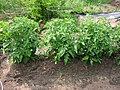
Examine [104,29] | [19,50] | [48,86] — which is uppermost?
[104,29]

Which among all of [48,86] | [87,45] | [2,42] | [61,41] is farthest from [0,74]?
[87,45]

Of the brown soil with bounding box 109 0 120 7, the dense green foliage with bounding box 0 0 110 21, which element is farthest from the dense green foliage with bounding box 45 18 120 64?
the brown soil with bounding box 109 0 120 7

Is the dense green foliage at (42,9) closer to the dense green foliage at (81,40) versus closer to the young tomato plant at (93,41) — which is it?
the dense green foliage at (81,40)

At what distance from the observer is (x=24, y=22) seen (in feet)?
11.9

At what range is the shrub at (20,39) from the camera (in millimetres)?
3571

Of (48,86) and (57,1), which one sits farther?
(57,1)

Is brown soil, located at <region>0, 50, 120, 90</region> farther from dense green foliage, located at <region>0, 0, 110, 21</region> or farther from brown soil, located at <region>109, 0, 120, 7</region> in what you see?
brown soil, located at <region>109, 0, 120, 7</region>

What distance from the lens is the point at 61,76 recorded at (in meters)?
3.56

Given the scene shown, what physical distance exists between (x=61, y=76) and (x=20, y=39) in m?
0.74

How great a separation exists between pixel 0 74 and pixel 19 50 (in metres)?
0.48

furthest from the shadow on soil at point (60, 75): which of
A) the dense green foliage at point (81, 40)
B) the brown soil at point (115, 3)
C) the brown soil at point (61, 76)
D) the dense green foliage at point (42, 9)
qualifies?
the brown soil at point (115, 3)

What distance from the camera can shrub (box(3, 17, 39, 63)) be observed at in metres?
3.57

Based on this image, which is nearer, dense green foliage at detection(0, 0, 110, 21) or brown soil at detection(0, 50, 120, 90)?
brown soil at detection(0, 50, 120, 90)

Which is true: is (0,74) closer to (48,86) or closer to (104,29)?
(48,86)
